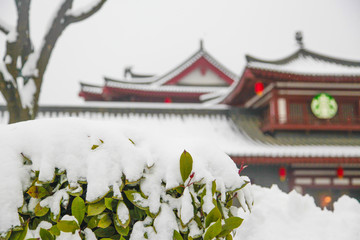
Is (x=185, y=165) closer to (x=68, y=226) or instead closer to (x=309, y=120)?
(x=68, y=226)

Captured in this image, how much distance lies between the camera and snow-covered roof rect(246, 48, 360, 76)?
22.7 feet

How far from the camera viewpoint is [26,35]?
14.8ft

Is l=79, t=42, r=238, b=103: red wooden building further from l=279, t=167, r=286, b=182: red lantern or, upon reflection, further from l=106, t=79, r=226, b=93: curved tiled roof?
l=279, t=167, r=286, b=182: red lantern

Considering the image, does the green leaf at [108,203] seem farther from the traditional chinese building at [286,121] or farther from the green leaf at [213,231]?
the traditional chinese building at [286,121]

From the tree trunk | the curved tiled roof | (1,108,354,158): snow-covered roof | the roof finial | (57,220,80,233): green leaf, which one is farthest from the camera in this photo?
the curved tiled roof

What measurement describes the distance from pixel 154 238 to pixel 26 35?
456 cm

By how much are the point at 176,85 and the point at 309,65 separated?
19.4ft

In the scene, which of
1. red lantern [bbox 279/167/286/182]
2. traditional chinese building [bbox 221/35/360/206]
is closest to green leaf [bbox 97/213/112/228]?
traditional chinese building [bbox 221/35/360/206]

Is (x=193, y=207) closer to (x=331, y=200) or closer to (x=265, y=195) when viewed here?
(x=265, y=195)

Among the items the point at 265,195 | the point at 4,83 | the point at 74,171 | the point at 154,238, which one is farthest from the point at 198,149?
the point at 4,83

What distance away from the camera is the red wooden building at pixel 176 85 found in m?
10.9

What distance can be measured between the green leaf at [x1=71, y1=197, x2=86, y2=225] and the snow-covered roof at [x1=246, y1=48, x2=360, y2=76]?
6.23 metres

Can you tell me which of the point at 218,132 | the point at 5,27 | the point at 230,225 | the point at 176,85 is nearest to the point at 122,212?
the point at 230,225

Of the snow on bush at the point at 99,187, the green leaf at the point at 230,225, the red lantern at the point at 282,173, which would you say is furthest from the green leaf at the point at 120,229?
the red lantern at the point at 282,173
